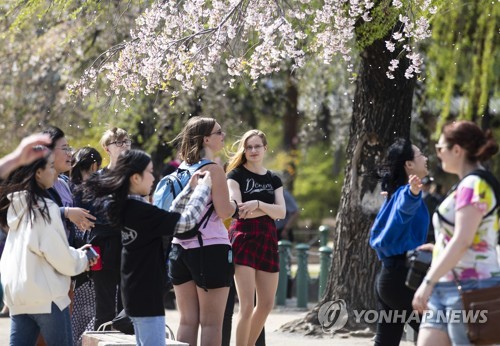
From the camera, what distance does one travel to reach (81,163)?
8.85m

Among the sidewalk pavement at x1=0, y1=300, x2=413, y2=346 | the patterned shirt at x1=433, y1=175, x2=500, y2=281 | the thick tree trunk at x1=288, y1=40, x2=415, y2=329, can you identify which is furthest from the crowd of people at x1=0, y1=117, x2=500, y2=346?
the thick tree trunk at x1=288, y1=40, x2=415, y2=329

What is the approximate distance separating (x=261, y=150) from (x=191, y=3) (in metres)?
2.53

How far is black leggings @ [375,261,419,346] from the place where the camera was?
6.96 m

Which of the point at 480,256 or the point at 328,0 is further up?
the point at 328,0

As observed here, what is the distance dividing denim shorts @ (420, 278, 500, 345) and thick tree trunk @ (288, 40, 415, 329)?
5.37m

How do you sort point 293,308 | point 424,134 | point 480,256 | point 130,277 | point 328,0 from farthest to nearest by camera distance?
point 424,134 < point 293,308 < point 328,0 < point 130,277 < point 480,256

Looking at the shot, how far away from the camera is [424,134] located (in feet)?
69.2

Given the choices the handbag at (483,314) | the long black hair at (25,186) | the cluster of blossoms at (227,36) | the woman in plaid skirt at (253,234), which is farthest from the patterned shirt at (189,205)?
the cluster of blossoms at (227,36)

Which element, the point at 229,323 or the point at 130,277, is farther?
the point at 229,323

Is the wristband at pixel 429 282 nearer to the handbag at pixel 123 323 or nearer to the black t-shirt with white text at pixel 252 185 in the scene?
the handbag at pixel 123 323

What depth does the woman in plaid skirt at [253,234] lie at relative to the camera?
327 inches

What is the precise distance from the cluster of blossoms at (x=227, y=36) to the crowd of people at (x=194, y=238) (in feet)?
5.85

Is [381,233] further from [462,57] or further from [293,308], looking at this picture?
[462,57]

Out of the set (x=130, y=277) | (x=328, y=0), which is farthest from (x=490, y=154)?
(x=328, y=0)
